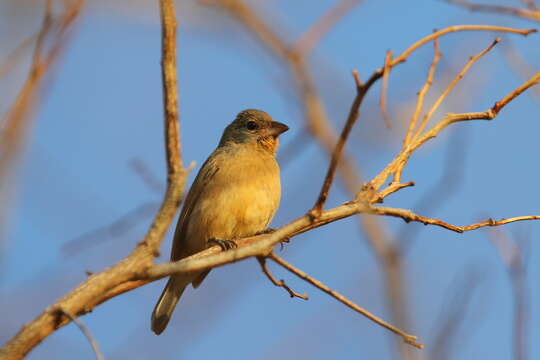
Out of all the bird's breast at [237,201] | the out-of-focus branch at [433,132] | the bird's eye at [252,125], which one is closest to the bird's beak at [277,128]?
the bird's eye at [252,125]

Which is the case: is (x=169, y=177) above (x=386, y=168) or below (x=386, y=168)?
below

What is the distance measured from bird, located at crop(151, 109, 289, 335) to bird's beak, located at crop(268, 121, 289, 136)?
15 cm

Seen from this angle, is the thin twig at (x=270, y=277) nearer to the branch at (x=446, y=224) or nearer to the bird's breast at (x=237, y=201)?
the branch at (x=446, y=224)

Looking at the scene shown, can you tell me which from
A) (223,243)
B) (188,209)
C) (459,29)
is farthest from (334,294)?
(188,209)

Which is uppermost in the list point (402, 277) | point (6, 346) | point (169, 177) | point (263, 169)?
point (263, 169)

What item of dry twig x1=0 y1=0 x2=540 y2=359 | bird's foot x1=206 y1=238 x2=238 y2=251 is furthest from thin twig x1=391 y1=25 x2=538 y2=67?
bird's foot x1=206 y1=238 x2=238 y2=251

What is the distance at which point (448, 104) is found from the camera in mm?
6082

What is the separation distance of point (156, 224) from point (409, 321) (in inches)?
120

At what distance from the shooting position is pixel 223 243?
17.2 ft

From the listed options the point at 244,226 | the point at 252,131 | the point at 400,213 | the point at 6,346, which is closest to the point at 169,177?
the point at 6,346

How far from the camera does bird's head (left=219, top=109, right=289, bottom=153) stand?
625 centimetres

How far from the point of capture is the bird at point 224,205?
5410 mm

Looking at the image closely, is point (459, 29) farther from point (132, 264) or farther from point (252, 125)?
point (252, 125)

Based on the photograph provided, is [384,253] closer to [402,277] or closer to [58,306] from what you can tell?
[402,277]
